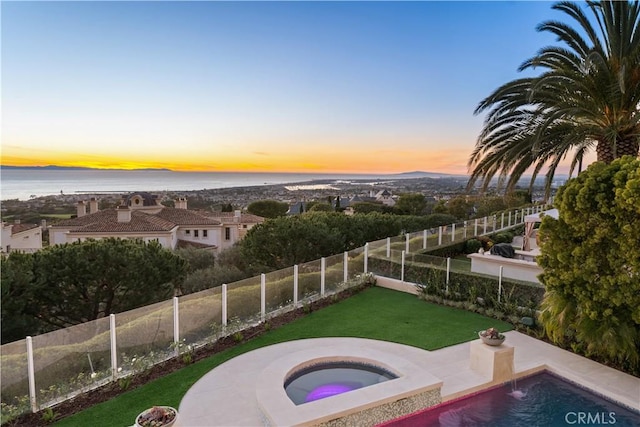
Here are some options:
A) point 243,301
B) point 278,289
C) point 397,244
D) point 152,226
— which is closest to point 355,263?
point 397,244

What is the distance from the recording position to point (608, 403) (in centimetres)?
672

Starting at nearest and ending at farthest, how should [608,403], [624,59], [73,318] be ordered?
[608,403], [624,59], [73,318]

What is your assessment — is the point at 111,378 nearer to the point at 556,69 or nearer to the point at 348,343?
the point at 348,343

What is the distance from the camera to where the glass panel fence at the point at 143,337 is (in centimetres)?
764

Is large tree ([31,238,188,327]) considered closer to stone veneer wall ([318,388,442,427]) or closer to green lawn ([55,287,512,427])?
green lawn ([55,287,512,427])

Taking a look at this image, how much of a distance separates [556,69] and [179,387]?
11661 millimetres

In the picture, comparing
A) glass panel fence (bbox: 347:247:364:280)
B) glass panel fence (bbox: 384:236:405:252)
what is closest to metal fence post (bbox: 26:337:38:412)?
glass panel fence (bbox: 347:247:364:280)

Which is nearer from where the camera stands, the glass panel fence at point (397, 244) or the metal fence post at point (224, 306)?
the metal fence post at point (224, 306)

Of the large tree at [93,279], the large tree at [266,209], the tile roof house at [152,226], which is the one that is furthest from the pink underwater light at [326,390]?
the large tree at [266,209]

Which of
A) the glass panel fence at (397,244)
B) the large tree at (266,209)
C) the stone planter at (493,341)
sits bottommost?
the large tree at (266,209)

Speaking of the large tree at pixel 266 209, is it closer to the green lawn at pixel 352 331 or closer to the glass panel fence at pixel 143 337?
the green lawn at pixel 352 331

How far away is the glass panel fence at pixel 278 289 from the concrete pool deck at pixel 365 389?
68.6 inches

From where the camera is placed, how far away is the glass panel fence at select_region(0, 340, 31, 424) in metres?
6.16

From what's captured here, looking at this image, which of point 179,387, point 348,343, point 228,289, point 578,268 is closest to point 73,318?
point 228,289
